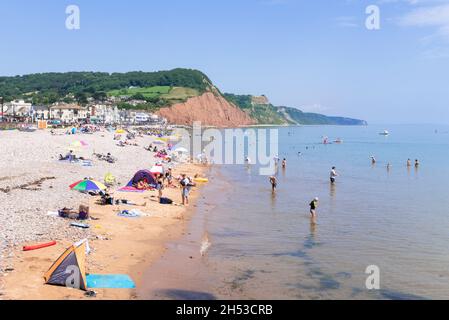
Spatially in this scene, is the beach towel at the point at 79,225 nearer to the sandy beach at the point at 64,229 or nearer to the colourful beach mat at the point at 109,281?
the sandy beach at the point at 64,229

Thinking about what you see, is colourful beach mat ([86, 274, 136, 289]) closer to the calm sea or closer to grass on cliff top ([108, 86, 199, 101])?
the calm sea

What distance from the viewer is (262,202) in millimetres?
25125

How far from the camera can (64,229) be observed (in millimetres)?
14523

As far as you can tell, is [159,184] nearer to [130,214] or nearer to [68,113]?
[130,214]

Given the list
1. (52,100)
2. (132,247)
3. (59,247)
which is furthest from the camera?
(52,100)

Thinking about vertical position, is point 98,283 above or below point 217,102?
below

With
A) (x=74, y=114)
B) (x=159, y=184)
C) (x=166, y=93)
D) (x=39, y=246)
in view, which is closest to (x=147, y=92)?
(x=166, y=93)

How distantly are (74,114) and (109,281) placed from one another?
4312 inches

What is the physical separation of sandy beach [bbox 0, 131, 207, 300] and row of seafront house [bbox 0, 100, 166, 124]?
65.4 m

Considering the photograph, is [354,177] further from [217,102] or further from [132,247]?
[217,102]

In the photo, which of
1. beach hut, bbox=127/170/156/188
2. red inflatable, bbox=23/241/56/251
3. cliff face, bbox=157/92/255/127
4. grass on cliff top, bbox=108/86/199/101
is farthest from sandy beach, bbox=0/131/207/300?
grass on cliff top, bbox=108/86/199/101
